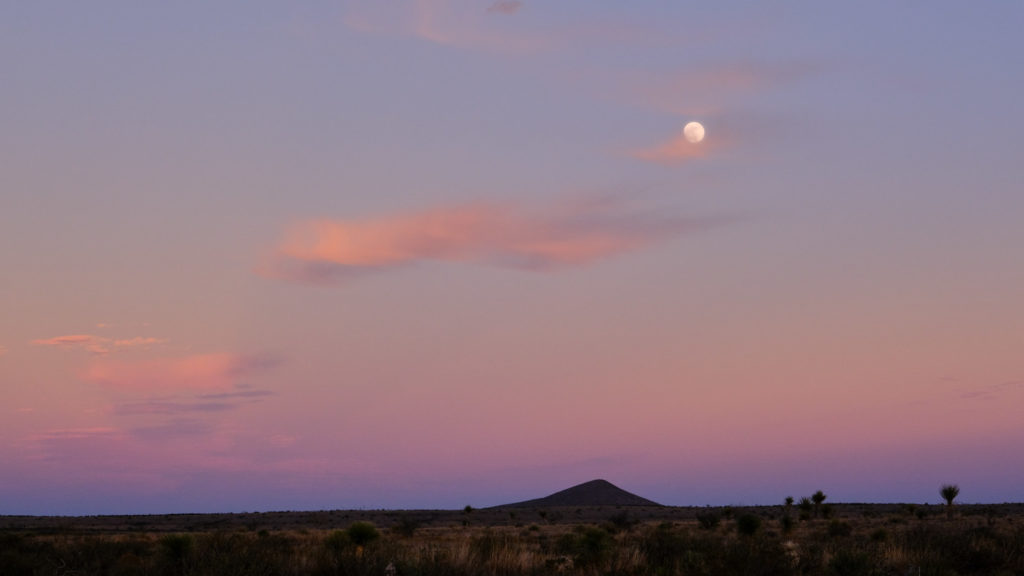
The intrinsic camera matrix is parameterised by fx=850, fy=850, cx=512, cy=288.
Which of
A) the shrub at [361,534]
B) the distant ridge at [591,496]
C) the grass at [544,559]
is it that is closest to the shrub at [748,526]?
the grass at [544,559]

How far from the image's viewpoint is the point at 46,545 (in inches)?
997

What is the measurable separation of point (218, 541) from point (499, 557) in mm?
6643

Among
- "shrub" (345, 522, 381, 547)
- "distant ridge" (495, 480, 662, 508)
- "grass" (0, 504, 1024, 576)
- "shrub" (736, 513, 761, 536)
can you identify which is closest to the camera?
"grass" (0, 504, 1024, 576)

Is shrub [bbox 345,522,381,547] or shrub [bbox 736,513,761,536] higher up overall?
shrub [bbox 345,522,381,547]

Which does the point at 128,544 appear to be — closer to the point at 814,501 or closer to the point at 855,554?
the point at 855,554

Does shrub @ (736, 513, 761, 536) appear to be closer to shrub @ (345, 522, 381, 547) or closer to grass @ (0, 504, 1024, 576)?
grass @ (0, 504, 1024, 576)

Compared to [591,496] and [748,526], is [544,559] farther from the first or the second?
[591,496]

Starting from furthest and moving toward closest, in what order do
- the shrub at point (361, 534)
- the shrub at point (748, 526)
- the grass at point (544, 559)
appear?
the shrub at point (748, 526), the shrub at point (361, 534), the grass at point (544, 559)

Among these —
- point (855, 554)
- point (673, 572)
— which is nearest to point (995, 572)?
point (855, 554)

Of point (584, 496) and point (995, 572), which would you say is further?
point (584, 496)

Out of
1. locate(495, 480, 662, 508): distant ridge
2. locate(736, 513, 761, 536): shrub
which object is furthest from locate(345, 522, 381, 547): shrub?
locate(495, 480, 662, 508): distant ridge

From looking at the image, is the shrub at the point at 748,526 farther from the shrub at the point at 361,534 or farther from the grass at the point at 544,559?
the shrub at the point at 361,534

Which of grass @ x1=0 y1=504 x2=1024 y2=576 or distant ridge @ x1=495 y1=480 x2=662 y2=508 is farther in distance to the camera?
distant ridge @ x1=495 y1=480 x2=662 y2=508

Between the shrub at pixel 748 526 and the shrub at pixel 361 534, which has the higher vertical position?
the shrub at pixel 361 534
